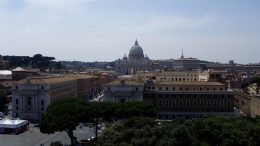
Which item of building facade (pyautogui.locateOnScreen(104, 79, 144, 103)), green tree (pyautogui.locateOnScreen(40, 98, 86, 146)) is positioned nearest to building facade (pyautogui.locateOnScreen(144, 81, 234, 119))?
building facade (pyautogui.locateOnScreen(104, 79, 144, 103))

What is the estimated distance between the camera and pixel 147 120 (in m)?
31.6

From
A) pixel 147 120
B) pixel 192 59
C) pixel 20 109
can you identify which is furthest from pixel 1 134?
pixel 192 59

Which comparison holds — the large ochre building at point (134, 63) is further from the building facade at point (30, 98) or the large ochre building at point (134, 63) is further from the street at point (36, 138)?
the street at point (36, 138)

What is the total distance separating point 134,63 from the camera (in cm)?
15250

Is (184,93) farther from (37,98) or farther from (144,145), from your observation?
(144,145)

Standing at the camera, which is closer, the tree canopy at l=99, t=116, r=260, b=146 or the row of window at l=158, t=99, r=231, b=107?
the tree canopy at l=99, t=116, r=260, b=146

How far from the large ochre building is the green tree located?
112 meters

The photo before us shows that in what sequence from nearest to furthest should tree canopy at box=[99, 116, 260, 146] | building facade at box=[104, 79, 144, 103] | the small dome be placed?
tree canopy at box=[99, 116, 260, 146]
building facade at box=[104, 79, 144, 103]
the small dome

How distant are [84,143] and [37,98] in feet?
62.5

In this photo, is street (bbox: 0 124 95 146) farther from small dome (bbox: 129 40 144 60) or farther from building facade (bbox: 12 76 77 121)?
small dome (bbox: 129 40 144 60)

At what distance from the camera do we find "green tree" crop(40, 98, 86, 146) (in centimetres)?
3562

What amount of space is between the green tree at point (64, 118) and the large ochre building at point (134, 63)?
366 feet

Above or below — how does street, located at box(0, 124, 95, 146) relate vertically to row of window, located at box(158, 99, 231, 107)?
below

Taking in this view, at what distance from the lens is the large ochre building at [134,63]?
15212 centimetres
